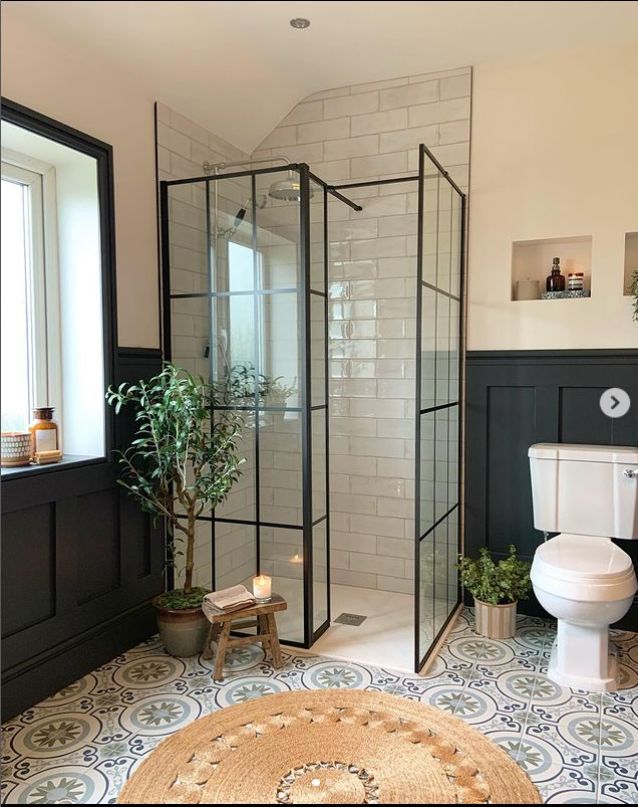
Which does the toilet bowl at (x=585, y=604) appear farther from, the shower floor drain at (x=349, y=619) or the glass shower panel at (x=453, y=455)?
the shower floor drain at (x=349, y=619)

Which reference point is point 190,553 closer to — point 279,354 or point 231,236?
point 279,354

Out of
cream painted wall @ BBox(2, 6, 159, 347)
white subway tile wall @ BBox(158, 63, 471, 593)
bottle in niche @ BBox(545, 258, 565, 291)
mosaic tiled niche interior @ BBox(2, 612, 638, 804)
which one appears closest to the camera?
mosaic tiled niche interior @ BBox(2, 612, 638, 804)

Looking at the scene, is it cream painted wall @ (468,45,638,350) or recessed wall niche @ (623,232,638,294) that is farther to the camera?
recessed wall niche @ (623,232,638,294)

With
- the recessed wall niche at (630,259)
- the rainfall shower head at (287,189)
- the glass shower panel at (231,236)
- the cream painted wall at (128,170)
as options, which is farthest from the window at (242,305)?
the recessed wall niche at (630,259)

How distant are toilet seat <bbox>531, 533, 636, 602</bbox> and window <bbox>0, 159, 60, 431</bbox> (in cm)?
199

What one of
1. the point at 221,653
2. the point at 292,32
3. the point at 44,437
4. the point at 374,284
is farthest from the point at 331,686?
the point at 292,32

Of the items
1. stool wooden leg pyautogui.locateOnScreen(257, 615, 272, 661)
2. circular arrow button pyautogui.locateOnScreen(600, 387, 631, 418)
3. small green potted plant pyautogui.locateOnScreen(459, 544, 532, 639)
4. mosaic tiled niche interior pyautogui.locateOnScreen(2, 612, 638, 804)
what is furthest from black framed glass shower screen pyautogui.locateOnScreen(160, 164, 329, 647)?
circular arrow button pyautogui.locateOnScreen(600, 387, 631, 418)

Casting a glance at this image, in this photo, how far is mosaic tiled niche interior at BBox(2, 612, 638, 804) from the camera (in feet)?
5.83

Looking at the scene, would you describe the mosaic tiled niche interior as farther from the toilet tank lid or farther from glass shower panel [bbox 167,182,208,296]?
glass shower panel [bbox 167,182,208,296]

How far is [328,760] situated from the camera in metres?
1.82

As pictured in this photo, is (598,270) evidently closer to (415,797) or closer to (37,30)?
(415,797)

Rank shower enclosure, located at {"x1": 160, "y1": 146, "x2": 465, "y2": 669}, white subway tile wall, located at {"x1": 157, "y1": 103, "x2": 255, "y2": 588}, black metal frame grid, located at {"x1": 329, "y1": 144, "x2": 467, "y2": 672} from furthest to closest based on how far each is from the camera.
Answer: white subway tile wall, located at {"x1": 157, "y1": 103, "x2": 255, "y2": 588}
shower enclosure, located at {"x1": 160, "y1": 146, "x2": 465, "y2": 669}
black metal frame grid, located at {"x1": 329, "y1": 144, "x2": 467, "y2": 672}

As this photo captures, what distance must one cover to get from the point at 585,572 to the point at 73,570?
72.9 inches

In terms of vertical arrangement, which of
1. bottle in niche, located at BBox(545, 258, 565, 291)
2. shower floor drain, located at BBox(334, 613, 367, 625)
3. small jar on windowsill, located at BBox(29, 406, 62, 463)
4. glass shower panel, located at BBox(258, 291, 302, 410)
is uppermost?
bottle in niche, located at BBox(545, 258, 565, 291)
